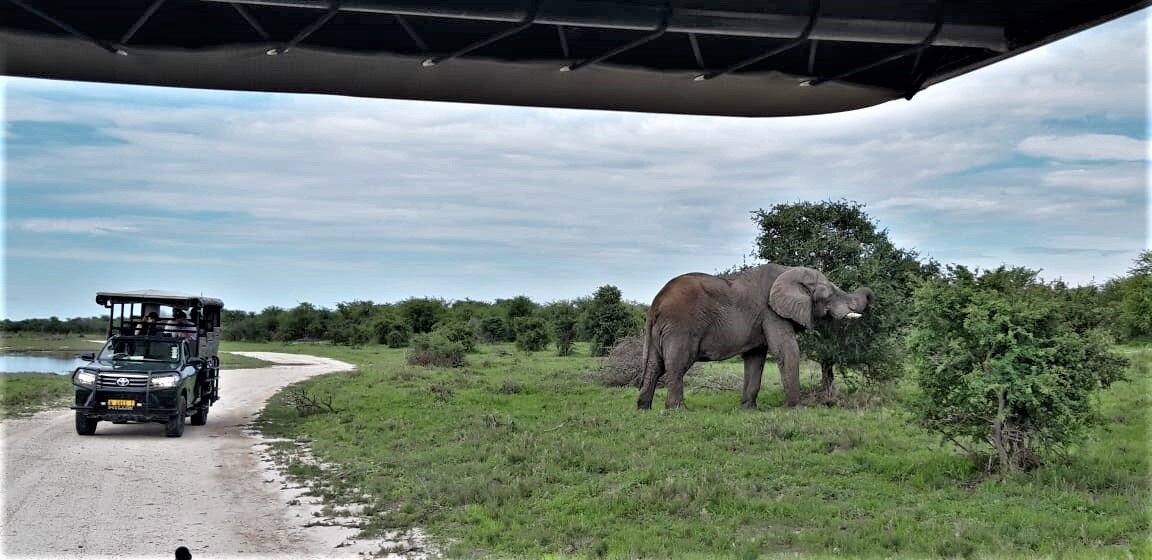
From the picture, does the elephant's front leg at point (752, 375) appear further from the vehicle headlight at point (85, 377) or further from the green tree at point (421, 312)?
the green tree at point (421, 312)

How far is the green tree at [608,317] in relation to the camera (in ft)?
122

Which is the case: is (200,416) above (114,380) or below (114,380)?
below

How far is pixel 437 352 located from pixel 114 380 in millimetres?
19821

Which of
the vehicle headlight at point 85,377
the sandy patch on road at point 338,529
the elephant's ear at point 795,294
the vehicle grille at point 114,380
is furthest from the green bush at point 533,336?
the sandy patch on road at point 338,529

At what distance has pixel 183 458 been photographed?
14336 mm

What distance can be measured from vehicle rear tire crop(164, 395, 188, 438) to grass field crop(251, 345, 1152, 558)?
5.94 feet

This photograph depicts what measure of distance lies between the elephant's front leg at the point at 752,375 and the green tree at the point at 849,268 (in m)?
1.86

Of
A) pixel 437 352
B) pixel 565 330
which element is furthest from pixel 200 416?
pixel 565 330

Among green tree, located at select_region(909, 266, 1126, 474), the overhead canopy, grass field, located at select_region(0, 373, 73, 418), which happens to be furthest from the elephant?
grass field, located at select_region(0, 373, 73, 418)

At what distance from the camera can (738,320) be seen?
1948 cm

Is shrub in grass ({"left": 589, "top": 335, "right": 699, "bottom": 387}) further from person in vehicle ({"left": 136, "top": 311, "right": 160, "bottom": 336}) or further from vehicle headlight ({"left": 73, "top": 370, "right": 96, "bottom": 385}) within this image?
vehicle headlight ({"left": 73, "top": 370, "right": 96, "bottom": 385})

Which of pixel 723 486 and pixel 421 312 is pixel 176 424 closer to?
pixel 723 486

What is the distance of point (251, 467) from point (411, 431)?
143 inches

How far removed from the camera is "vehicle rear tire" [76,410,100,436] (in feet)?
54.1
